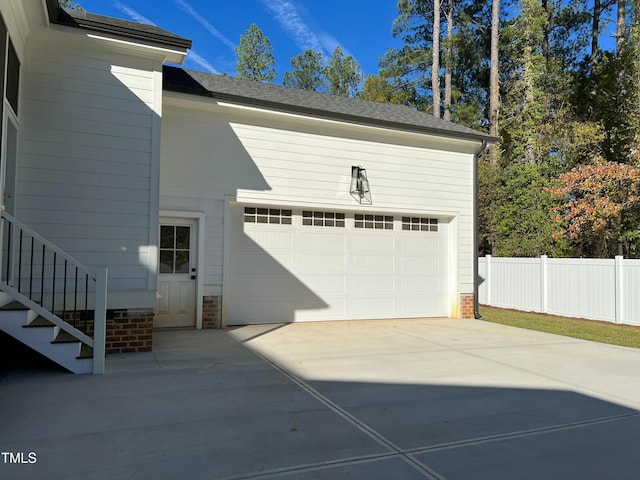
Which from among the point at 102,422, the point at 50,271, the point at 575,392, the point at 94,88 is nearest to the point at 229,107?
the point at 94,88

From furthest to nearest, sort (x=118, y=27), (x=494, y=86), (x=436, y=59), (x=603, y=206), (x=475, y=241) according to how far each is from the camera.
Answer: (x=436, y=59), (x=494, y=86), (x=603, y=206), (x=475, y=241), (x=118, y=27)

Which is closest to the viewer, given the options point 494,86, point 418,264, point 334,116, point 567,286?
point 334,116

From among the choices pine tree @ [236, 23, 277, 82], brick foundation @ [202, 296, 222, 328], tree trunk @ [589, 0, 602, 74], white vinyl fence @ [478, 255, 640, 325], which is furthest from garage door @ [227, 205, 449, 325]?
pine tree @ [236, 23, 277, 82]

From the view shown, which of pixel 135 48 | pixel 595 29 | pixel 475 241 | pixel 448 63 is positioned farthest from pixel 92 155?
pixel 595 29

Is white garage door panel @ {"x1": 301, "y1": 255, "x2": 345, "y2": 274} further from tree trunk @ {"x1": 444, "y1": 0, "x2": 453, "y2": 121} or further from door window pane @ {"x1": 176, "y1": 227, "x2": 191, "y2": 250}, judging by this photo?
tree trunk @ {"x1": 444, "y1": 0, "x2": 453, "y2": 121}

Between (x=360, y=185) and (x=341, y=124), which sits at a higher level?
(x=341, y=124)

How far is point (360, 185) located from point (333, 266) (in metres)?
1.75

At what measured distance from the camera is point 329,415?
3.74 metres

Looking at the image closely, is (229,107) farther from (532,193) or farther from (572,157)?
(572,157)

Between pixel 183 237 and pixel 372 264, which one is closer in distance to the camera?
pixel 183 237

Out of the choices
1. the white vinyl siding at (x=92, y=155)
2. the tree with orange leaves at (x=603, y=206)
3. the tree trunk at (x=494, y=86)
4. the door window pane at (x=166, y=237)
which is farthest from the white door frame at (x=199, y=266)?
the tree trunk at (x=494, y=86)

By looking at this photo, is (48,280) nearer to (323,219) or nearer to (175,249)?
(175,249)

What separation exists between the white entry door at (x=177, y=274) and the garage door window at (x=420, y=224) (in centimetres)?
453

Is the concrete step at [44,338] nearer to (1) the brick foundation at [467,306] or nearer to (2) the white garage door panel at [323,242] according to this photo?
(2) the white garage door panel at [323,242]
